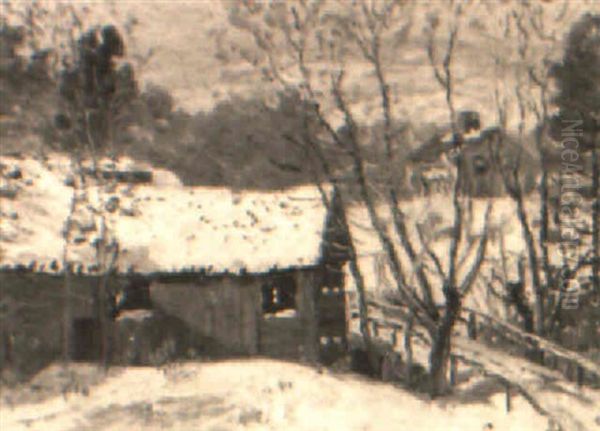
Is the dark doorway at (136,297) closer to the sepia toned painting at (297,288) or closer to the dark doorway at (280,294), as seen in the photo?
the sepia toned painting at (297,288)

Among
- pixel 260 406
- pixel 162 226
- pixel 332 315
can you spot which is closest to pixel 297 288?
pixel 332 315

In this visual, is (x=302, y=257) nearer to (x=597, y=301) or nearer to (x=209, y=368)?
(x=209, y=368)

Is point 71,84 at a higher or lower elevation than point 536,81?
higher

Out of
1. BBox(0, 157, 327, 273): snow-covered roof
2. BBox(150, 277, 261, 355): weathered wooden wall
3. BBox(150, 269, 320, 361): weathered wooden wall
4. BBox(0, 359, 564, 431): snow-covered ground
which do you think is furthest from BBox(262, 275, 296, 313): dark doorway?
BBox(0, 359, 564, 431): snow-covered ground

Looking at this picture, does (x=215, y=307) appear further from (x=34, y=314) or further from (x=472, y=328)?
(x=472, y=328)

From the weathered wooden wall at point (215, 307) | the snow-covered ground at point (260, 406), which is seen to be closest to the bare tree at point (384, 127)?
the snow-covered ground at point (260, 406)

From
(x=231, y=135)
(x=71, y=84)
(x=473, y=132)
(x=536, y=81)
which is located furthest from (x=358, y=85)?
(x=536, y=81)
